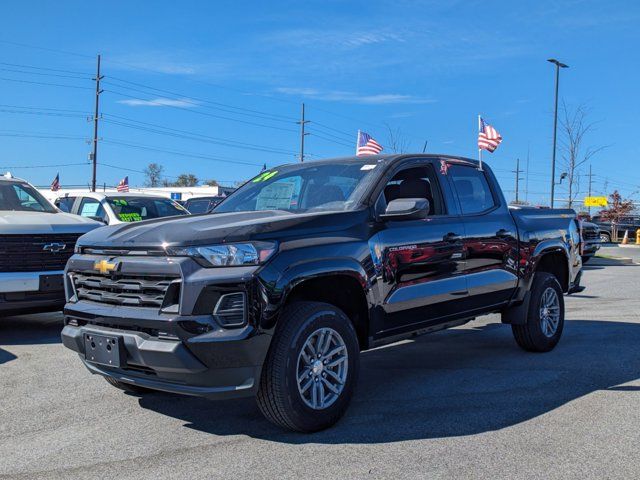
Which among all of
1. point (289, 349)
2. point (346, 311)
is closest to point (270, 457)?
point (289, 349)

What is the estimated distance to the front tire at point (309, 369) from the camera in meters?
3.89

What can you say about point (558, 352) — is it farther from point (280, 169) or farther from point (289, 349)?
point (289, 349)

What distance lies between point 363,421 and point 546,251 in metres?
3.19

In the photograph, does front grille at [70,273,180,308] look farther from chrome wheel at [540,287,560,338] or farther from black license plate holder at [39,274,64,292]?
chrome wheel at [540,287,560,338]

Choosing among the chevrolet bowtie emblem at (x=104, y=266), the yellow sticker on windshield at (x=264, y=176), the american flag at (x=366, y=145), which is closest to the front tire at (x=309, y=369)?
the chevrolet bowtie emblem at (x=104, y=266)

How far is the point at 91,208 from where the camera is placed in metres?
11.2

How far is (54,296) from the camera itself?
23.5 feet

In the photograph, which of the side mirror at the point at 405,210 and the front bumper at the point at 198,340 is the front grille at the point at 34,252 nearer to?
the front bumper at the point at 198,340

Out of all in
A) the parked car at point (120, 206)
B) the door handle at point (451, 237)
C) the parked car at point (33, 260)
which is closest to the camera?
the door handle at point (451, 237)

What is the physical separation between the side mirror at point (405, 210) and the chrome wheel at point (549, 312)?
99.5 inches

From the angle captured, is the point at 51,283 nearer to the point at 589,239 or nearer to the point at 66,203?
the point at 66,203

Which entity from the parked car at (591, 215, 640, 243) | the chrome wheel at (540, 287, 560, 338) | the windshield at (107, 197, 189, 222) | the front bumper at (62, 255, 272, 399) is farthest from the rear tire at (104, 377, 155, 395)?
the parked car at (591, 215, 640, 243)

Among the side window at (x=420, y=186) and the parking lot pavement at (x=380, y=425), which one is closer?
the parking lot pavement at (x=380, y=425)

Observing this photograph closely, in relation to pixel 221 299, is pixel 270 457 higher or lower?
lower
